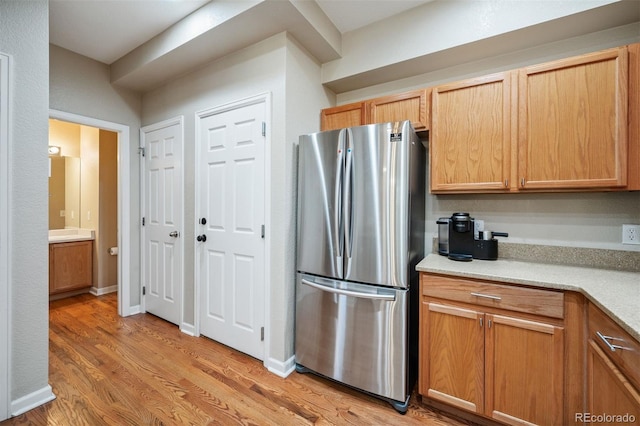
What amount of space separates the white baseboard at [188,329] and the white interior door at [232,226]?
4.9 inches

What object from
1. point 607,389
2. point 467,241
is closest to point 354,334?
point 467,241

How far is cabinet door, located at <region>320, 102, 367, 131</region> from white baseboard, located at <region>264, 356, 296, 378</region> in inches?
75.2

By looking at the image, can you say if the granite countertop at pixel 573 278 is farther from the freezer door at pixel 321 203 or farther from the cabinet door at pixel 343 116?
the cabinet door at pixel 343 116

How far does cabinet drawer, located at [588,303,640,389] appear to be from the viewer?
0.91 meters

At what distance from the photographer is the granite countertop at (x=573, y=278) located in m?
1.03

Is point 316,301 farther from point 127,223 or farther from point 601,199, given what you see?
point 127,223

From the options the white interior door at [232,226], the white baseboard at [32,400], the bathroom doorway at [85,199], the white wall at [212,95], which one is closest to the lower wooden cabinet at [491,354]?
the white wall at [212,95]

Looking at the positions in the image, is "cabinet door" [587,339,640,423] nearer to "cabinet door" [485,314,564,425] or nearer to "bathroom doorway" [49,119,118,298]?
"cabinet door" [485,314,564,425]

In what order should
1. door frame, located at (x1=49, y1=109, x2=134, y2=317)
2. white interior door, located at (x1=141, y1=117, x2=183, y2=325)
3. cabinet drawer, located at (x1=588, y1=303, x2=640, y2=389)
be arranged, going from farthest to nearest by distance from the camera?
1. door frame, located at (x1=49, y1=109, x2=134, y2=317)
2. white interior door, located at (x1=141, y1=117, x2=183, y2=325)
3. cabinet drawer, located at (x1=588, y1=303, x2=640, y2=389)

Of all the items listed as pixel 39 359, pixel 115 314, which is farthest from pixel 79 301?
pixel 39 359

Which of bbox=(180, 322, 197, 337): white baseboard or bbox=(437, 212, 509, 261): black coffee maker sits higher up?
bbox=(437, 212, 509, 261): black coffee maker

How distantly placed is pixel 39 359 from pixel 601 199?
3652 mm

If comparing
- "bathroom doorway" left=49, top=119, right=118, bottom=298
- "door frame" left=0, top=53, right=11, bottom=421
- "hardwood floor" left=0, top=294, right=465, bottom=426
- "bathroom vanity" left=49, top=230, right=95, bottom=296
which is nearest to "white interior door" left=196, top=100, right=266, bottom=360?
"hardwood floor" left=0, top=294, right=465, bottom=426

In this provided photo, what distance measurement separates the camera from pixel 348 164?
1822 mm
